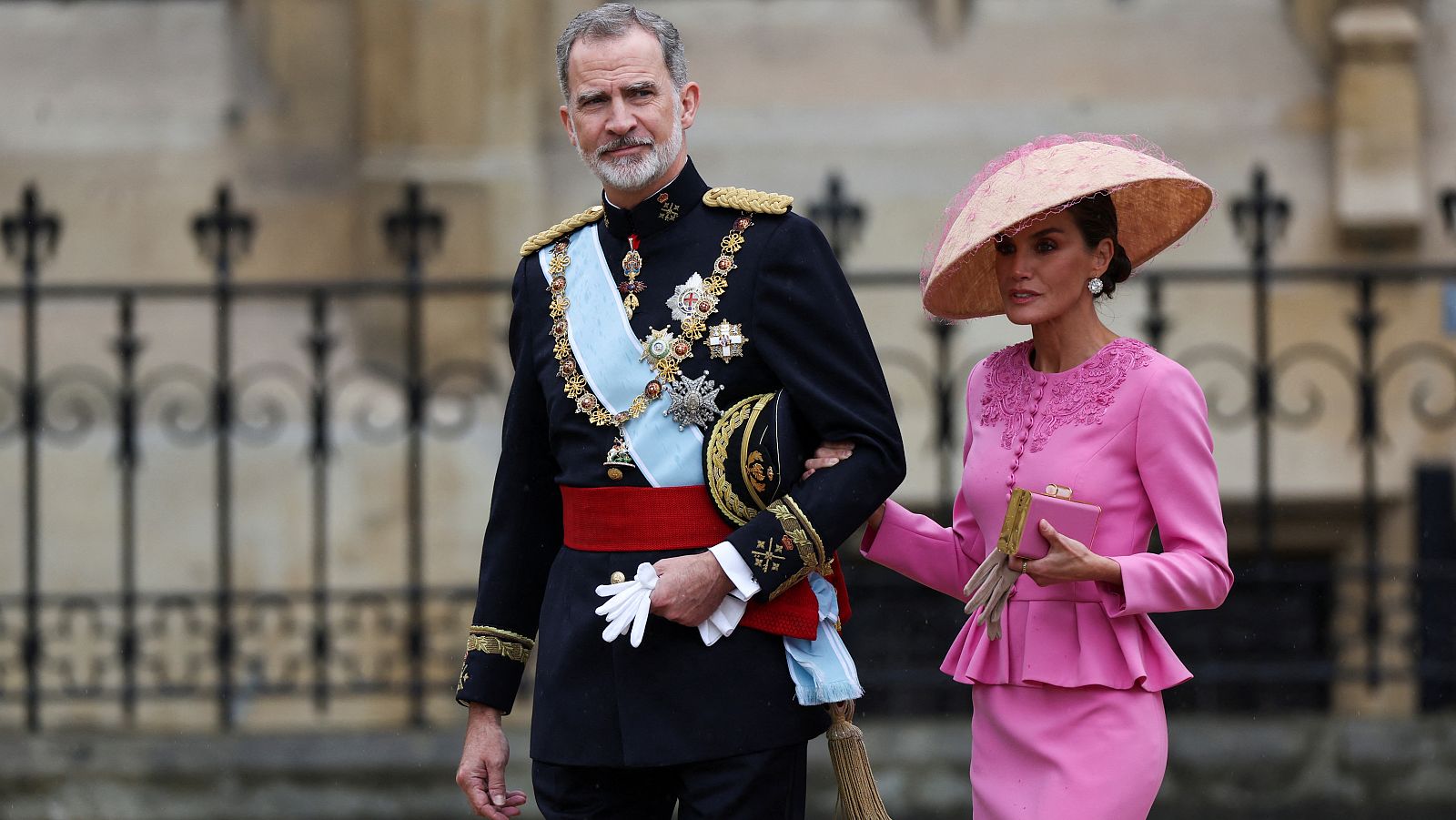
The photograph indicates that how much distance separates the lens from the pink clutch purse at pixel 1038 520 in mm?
3053

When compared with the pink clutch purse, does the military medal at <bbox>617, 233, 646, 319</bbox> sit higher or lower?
higher

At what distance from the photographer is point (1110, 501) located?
3.16 m

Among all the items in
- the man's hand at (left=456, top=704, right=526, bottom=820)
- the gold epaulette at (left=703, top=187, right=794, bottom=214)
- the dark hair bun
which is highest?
the gold epaulette at (left=703, top=187, right=794, bottom=214)

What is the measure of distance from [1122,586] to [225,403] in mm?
4775

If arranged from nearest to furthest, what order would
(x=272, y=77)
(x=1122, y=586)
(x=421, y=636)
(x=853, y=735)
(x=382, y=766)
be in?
1. (x=1122, y=586)
2. (x=853, y=735)
3. (x=382, y=766)
4. (x=421, y=636)
5. (x=272, y=77)

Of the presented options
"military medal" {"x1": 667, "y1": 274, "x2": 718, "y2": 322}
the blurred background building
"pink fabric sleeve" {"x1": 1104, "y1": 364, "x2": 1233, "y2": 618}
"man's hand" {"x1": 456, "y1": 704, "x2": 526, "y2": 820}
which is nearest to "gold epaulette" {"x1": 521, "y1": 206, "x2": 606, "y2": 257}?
"military medal" {"x1": 667, "y1": 274, "x2": 718, "y2": 322}

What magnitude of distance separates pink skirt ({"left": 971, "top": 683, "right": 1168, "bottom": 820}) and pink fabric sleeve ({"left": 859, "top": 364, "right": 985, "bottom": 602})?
27cm

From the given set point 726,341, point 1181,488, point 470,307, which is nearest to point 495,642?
point 726,341

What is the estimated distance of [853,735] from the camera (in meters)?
3.30

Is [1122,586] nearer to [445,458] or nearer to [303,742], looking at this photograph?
[303,742]

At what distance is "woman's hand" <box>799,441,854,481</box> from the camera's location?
3.16 meters

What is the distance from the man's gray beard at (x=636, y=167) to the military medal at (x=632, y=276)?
113 millimetres

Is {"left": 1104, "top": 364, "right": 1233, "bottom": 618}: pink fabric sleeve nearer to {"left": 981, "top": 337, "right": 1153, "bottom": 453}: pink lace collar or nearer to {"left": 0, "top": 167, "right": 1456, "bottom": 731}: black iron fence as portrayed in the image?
{"left": 981, "top": 337, "right": 1153, "bottom": 453}: pink lace collar

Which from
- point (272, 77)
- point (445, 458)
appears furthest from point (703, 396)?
point (272, 77)
